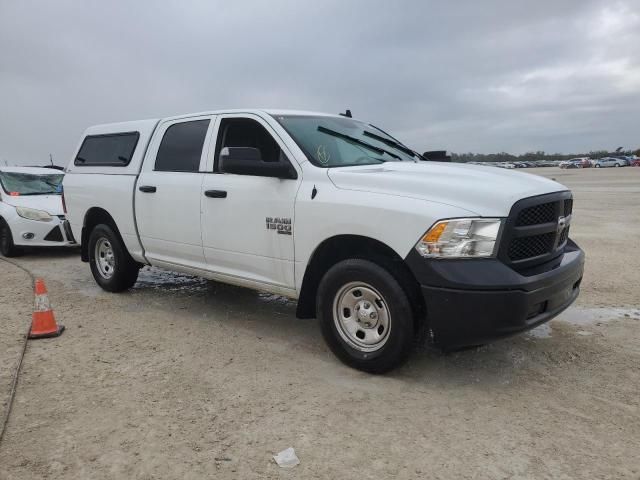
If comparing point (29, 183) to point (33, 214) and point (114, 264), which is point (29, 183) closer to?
point (33, 214)

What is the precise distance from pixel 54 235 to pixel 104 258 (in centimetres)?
331

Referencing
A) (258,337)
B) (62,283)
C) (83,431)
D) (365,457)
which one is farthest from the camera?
(62,283)

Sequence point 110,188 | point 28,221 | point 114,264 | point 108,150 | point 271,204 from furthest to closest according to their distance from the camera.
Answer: point 28,221
point 108,150
point 114,264
point 110,188
point 271,204

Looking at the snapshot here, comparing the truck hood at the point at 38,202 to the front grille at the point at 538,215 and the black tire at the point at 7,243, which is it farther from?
the front grille at the point at 538,215

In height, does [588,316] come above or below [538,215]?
below

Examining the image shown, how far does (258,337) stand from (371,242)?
5.28 feet

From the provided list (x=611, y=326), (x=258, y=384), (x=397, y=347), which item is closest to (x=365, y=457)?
(x=397, y=347)

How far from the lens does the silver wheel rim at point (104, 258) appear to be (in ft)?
20.3

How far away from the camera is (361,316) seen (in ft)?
12.2

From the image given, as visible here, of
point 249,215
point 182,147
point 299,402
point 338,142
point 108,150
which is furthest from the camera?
point 108,150

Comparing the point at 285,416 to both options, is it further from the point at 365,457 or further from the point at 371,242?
the point at 371,242

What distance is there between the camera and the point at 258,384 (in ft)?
11.9

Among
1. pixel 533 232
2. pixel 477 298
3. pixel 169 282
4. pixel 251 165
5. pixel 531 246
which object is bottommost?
pixel 169 282

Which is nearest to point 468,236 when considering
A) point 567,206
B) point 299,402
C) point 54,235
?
point 567,206
